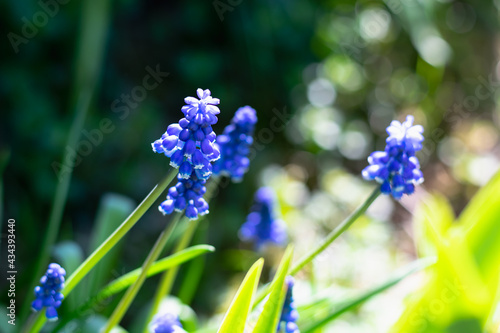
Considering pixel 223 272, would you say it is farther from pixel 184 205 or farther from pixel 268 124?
pixel 184 205

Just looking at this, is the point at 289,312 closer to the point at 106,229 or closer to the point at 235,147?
the point at 235,147

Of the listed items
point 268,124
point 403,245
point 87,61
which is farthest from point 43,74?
point 403,245

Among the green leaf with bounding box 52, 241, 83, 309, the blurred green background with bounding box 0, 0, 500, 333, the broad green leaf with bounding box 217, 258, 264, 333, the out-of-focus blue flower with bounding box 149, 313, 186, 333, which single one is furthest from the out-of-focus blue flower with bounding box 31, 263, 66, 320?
the blurred green background with bounding box 0, 0, 500, 333

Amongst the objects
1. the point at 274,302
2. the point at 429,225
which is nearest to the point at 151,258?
the point at 274,302

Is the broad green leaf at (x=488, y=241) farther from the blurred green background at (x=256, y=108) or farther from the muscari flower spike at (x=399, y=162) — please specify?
the blurred green background at (x=256, y=108)

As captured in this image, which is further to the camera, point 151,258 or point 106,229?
point 106,229

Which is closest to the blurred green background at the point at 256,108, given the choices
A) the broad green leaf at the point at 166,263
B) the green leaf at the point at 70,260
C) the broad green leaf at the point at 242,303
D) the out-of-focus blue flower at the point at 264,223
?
the green leaf at the point at 70,260

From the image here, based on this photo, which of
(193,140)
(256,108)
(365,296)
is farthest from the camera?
(256,108)
